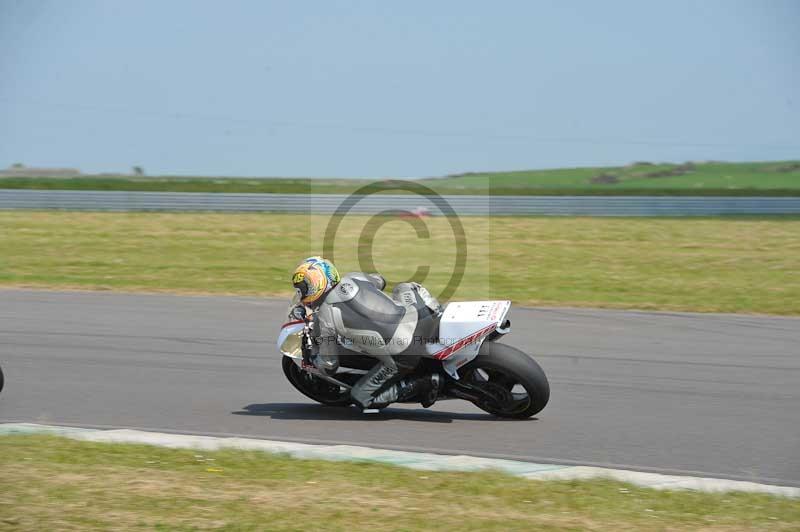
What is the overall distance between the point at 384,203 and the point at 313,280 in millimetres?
20426

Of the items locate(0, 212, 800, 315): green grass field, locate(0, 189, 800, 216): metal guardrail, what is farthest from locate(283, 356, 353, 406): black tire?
locate(0, 189, 800, 216): metal guardrail

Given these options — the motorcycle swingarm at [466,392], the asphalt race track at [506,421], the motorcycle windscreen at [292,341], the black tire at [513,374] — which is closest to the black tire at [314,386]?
the asphalt race track at [506,421]

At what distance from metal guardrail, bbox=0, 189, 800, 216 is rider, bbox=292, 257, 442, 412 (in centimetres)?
1973

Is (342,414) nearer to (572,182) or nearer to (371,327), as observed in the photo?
(371,327)

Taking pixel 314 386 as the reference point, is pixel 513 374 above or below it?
above

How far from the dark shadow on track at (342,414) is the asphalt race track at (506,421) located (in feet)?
0.06

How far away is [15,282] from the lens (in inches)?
634

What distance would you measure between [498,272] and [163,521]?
45.4ft

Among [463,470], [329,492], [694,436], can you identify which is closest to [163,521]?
[329,492]

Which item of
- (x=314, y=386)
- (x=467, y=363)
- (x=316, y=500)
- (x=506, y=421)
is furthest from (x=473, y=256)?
(x=316, y=500)

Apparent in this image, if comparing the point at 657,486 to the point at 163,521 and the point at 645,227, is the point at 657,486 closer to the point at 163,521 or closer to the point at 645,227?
the point at 163,521

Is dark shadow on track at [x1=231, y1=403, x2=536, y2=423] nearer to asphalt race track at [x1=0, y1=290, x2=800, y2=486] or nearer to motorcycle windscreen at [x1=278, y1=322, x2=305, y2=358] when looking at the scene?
asphalt race track at [x1=0, y1=290, x2=800, y2=486]

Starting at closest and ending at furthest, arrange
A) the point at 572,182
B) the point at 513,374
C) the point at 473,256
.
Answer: the point at 513,374 → the point at 473,256 → the point at 572,182

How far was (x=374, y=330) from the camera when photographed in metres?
7.28
